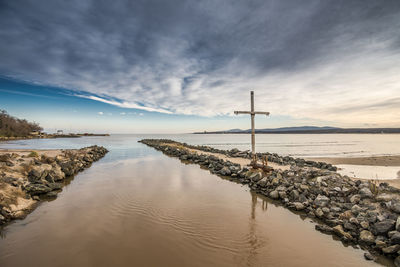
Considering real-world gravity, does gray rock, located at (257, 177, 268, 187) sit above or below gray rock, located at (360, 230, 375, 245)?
above

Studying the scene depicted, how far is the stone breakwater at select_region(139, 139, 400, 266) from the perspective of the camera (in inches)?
189

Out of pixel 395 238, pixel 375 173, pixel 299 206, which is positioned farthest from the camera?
pixel 375 173

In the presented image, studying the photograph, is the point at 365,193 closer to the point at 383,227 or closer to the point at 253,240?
the point at 383,227

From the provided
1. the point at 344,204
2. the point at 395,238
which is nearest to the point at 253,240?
the point at 395,238

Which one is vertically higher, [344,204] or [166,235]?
[344,204]

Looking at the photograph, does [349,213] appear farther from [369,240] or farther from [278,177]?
[278,177]

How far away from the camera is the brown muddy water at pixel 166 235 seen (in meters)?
4.30

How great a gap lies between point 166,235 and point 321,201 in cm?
601

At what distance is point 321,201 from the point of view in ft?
23.1

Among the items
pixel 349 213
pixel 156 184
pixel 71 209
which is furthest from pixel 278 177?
pixel 71 209

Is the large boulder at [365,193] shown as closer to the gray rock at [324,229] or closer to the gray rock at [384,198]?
the gray rock at [384,198]

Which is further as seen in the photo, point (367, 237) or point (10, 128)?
point (10, 128)

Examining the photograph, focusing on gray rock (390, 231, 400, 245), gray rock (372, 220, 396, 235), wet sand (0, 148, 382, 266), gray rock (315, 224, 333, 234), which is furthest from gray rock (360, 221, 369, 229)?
wet sand (0, 148, 382, 266)

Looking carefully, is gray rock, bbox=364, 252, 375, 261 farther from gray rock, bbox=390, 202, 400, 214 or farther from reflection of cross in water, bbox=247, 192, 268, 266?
reflection of cross in water, bbox=247, 192, 268, 266
